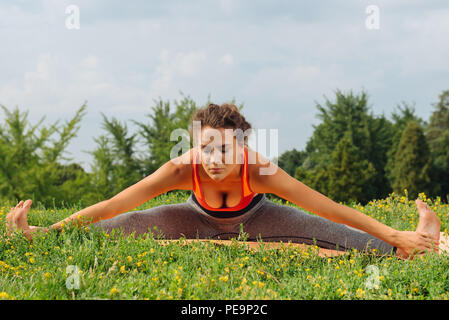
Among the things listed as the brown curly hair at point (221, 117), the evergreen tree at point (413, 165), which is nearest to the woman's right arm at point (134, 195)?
the brown curly hair at point (221, 117)

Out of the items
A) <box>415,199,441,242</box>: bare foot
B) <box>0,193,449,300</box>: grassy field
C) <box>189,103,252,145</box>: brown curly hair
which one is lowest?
<box>0,193,449,300</box>: grassy field

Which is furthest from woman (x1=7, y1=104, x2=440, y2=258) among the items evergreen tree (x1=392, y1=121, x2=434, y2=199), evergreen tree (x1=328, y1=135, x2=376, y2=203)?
evergreen tree (x1=392, y1=121, x2=434, y2=199)

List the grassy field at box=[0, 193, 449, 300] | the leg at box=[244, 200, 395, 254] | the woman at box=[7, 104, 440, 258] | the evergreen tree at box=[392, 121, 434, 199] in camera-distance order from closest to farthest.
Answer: the grassy field at box=[0, 193, 449, 300] → the woman at box=[7, 104, 440, 258] → the leg at box=[244, 200, 395, 254] → the evergreen tree at box=[392, 121, 434, 199]

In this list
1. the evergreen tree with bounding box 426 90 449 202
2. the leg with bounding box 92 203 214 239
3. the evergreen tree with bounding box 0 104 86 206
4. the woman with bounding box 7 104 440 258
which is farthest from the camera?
the evergreen tree with bounding box 426 90 449 202

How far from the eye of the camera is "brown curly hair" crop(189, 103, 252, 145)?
12.9ft

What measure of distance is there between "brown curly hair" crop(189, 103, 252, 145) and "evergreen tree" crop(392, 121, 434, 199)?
59.4 feet

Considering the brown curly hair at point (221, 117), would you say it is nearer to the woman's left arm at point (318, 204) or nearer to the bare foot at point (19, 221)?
the woman's left arm at point (318, 204)

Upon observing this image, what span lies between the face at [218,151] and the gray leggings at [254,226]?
69 centimetres

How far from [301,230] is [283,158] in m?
19.1

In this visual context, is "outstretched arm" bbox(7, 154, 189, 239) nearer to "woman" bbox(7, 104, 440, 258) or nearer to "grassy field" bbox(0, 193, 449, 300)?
"woman" bbox(7, 104, 440, 258)

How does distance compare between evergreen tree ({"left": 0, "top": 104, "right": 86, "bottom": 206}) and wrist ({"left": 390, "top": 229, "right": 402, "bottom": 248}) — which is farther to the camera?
evergreen tree ({"left": 0, "top": 104, "right": 86, "bottom": 206})

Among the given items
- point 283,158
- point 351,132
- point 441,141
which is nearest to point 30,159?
point 283,158
